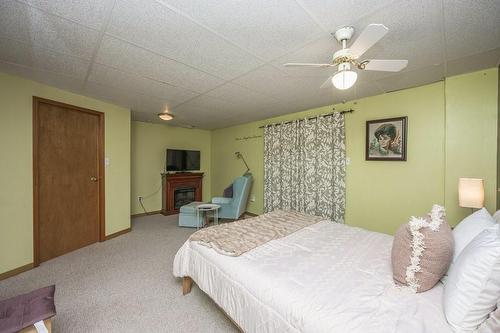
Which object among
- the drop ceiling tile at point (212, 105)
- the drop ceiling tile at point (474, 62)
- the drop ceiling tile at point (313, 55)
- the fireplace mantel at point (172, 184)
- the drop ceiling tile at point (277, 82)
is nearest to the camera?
the drop ceiling tile at point (313, 55)

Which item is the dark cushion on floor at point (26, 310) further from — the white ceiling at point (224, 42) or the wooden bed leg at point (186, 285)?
the white ceiling at point (224, 42)

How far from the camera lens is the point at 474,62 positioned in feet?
6.55

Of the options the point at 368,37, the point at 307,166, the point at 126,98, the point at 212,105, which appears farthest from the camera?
the point at 307,166

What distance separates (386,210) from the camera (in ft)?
9.66

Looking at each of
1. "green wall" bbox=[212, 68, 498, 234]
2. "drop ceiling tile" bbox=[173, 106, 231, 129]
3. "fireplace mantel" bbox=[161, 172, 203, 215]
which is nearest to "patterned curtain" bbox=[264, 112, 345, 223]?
"green wall" bbox=[212, 68, 498, 234]

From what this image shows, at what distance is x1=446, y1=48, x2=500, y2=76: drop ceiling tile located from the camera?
1870 mm

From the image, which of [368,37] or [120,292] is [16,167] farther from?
[368,37]

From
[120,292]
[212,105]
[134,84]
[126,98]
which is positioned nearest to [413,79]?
[212,105]

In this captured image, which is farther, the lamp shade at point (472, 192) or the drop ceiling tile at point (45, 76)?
the drop ceiling tile at point (45, 76)

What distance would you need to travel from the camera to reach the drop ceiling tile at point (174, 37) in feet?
4.42

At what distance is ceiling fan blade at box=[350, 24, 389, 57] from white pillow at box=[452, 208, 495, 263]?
1.32 meters

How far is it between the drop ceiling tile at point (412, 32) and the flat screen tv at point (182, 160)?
4.59 m

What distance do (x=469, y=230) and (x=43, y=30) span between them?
3288 mm

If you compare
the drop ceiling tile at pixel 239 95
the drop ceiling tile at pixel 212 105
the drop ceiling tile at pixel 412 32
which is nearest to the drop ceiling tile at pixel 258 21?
the drop ceiling tile at pixel 412 32
